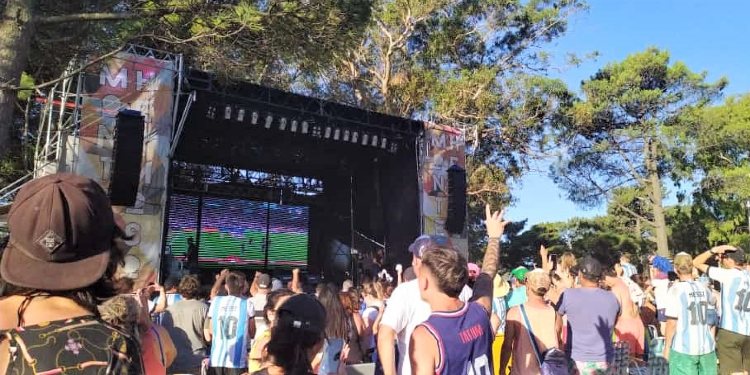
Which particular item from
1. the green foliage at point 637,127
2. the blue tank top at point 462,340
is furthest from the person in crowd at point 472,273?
the green foliage at point 637,127

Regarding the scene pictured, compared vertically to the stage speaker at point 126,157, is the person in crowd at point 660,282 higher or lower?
lower

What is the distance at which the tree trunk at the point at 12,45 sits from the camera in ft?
13.2

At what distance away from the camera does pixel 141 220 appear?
884 cm

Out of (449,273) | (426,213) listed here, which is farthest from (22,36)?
(426,213)

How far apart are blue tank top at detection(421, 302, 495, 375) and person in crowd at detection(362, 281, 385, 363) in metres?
2.20

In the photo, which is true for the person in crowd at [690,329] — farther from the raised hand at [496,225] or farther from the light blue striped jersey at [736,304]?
the raised hand at [496,225]

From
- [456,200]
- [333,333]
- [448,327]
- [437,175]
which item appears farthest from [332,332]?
[437,175]

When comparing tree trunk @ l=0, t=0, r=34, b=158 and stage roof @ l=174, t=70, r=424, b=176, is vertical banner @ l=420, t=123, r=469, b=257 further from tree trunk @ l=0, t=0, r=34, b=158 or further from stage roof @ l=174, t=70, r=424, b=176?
tree trunk @ l=0, t=0, r=34, b=158

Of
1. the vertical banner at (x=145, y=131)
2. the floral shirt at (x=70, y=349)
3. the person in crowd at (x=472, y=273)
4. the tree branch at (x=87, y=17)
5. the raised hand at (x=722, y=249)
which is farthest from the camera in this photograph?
the vertical banner at (x=145, y=131)

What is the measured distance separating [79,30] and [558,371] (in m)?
4.82

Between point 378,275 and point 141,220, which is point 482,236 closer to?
point 378,275

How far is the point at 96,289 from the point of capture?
1.06m

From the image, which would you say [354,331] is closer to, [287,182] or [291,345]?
[291,345]

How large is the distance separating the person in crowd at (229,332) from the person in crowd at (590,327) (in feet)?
8.00
